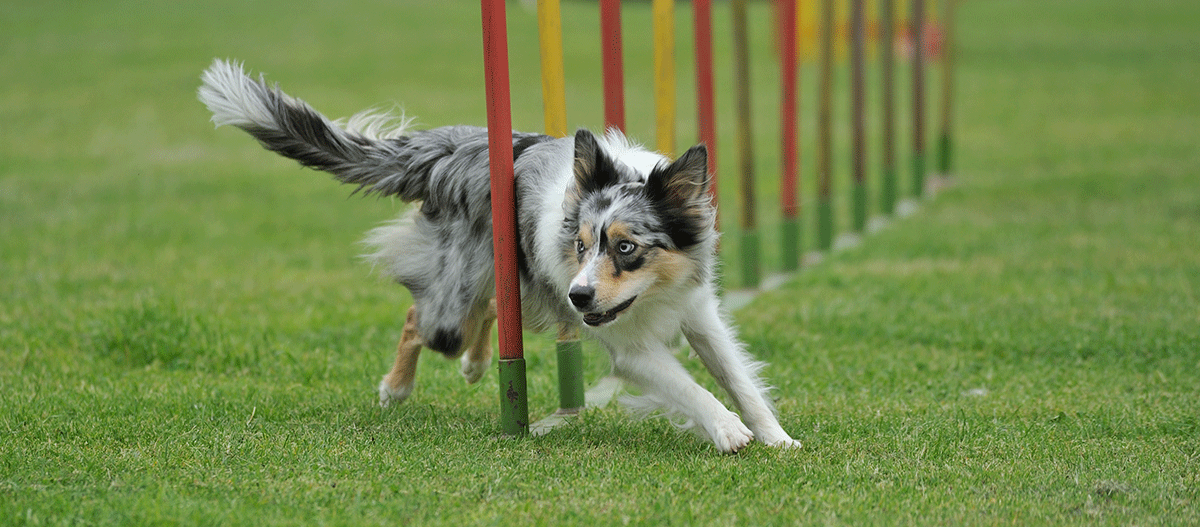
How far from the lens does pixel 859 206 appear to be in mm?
9789

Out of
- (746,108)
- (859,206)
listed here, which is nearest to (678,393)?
(746,108)

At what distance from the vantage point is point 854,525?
3.38 metres

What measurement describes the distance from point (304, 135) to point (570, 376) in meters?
1.53

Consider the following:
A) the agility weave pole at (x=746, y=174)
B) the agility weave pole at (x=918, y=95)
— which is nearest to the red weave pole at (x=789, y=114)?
the agility weave pole at (x=746, y=174)

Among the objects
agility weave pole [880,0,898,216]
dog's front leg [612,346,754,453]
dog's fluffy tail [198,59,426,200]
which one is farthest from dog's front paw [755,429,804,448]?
agility weave pole [880,0,898,216]

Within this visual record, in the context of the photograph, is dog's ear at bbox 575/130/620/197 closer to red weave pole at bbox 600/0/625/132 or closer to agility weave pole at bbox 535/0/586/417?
agility weave pole at bbox 535/0/586/417

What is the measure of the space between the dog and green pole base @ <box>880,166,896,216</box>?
20.2ft

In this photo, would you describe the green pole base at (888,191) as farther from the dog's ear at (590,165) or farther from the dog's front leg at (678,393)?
the dog's ear at (590,165)

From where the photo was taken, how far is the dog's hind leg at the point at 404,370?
16.0 ft

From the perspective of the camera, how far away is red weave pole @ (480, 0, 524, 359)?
4.16 meters

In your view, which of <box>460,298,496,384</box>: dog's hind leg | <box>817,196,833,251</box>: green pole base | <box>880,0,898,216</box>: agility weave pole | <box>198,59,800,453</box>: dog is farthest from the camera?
<box>880,0,898,216</box>: agility weave pole

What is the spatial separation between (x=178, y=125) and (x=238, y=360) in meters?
10.7

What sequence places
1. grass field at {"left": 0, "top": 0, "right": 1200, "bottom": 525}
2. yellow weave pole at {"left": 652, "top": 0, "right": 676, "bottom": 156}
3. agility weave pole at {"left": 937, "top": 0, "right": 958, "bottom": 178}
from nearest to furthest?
grass field at {"left": 0, "top": 0, "right": 1200, "bottom": 525} < yellow weave pole at {"left": 652, "top": 0, "right": 676, "bottom": 156} < agility weave pole at {"left": 937, "top": 0, "right": 958, "bottom": 178}

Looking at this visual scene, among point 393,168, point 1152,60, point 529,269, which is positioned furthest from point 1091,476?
point 1152,60
